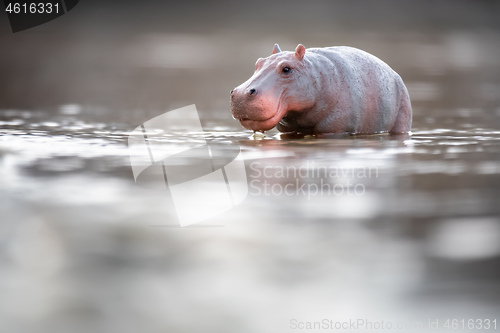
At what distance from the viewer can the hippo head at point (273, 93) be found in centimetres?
325

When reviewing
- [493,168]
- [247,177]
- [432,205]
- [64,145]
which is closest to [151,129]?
[64,145]

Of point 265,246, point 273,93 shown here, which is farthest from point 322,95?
point 265,246

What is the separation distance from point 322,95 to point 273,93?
1.06 feet

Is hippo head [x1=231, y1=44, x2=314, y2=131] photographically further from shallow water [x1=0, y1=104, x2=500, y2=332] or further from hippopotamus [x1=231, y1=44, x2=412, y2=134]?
shallow water [x1=0, y1=104, x2=500, y2=332]

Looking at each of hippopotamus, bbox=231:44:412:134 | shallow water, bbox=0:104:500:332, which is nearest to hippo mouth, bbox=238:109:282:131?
hippopotamus, bbox=231:44:412:134

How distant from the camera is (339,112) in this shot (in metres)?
3.53

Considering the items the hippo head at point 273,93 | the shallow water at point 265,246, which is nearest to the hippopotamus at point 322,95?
the hippo head at point 273,93

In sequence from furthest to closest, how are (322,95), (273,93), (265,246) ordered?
(322,95), (273,93), (265,246)

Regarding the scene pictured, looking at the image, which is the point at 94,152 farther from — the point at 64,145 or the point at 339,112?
the point at 339,112

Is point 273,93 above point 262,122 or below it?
above

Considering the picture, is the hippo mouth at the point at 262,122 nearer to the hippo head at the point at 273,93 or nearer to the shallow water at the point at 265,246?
the hippo head at the point at 273,93

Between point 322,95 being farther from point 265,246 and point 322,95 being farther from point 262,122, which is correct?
point 265,246

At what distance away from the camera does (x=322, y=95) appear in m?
3.48

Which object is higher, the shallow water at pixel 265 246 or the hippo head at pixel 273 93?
the hippo head at pixel 273 93
